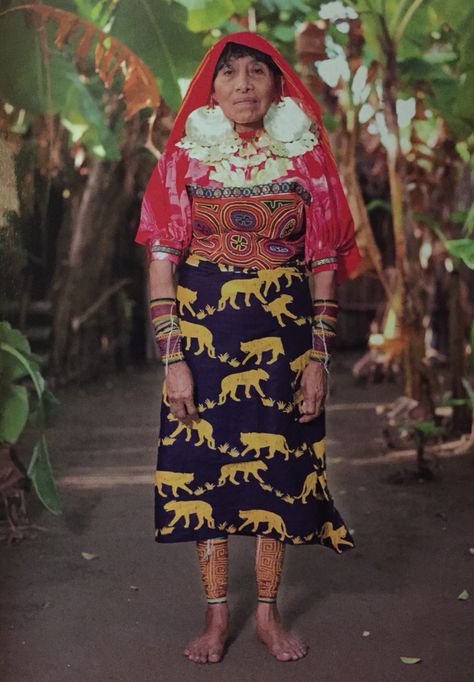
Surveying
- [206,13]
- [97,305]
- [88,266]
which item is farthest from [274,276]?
[97,305]

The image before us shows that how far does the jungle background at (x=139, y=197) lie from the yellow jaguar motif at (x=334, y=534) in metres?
0.27

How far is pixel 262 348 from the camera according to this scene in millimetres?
1598

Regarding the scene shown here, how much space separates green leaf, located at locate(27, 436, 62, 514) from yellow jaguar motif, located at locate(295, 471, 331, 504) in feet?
2.79

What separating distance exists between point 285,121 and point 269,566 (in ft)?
2.88

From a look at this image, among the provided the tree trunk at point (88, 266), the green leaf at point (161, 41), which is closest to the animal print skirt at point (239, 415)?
the green leaf at point (161, 41)

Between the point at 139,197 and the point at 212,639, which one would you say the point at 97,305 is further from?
the point at 212,639

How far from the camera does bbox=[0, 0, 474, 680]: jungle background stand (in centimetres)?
209

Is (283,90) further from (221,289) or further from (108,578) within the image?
(108,578)

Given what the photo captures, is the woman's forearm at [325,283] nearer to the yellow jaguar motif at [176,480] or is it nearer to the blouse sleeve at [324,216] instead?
the blouse sleeve at [324,216]

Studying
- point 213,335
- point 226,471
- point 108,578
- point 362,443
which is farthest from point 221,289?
point 362,443

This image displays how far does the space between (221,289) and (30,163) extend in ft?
2.19

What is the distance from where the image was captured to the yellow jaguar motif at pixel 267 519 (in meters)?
1.64

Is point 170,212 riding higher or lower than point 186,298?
higher

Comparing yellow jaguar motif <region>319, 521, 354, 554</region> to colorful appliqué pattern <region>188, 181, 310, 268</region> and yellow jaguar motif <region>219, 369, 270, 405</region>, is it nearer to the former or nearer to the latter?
yellow jaguar motif <region>219, 369, 270, 405</region>
